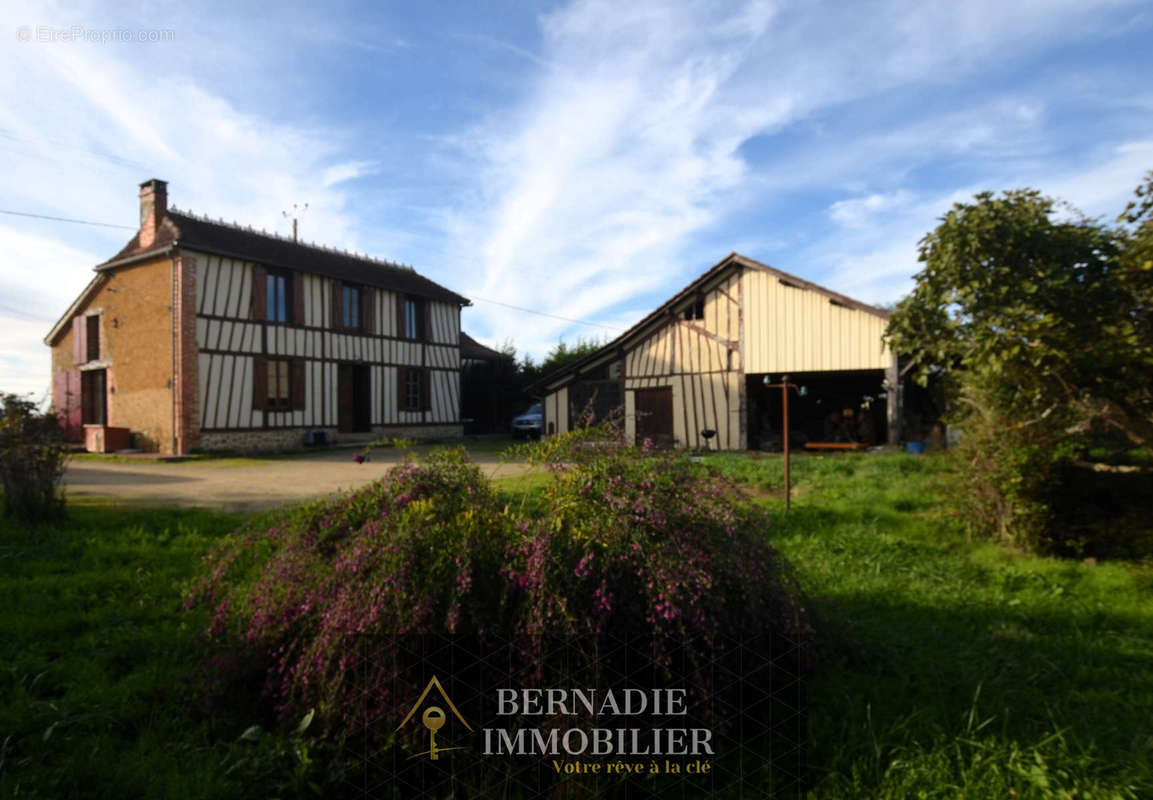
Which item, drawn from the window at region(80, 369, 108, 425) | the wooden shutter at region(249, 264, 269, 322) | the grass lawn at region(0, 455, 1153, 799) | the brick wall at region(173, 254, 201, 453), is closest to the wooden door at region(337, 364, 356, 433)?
the wooden shutter at region(249, 264, 269, 322)

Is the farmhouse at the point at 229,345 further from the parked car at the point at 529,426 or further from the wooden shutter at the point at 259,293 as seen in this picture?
the parked car at the point at 529,426

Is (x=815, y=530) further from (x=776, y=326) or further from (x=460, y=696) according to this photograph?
(x=776, y=326)

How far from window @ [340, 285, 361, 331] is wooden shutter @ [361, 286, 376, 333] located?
147mm

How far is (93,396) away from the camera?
18859 millimetres

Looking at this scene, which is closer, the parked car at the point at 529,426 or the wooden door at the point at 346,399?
the wooden door at the point at 346,399

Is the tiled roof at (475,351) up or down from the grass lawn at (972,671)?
up

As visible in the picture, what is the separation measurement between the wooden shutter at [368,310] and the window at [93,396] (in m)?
7.24

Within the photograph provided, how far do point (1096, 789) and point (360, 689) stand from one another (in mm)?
2457

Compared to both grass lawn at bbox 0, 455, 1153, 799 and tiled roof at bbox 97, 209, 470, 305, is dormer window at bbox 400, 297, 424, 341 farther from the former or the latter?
grass lawn at bbox 0, 455, 1153, 799

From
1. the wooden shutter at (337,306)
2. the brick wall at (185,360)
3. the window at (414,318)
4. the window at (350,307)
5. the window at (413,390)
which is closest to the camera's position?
the brick wall at (185,360)

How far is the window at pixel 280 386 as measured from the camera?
17.5m

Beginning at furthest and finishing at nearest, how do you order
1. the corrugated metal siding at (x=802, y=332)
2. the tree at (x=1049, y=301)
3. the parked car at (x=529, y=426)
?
the parked car at (x=529, y=426), the corrugated metal siding at (x=802, y=332), the tree at (x=1049, y=301)

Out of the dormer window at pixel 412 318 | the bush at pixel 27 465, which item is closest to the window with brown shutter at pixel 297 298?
the dormer window at pixel 412 318

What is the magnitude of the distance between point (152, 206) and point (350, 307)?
552 centimetres
